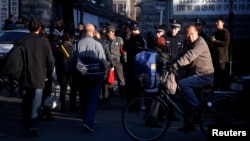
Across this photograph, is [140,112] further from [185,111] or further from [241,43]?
[241,43]

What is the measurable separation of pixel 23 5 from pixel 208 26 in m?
15.4

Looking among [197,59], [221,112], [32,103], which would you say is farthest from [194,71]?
[32,103]

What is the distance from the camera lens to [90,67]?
9898 mm

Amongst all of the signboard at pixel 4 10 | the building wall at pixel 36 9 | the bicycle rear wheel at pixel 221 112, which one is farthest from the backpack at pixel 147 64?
the building wall at pixel 36 9

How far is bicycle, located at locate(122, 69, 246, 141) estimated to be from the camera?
8852 millimetres

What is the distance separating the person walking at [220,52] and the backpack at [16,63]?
4.85 meters

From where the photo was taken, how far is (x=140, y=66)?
A: 10.5 meters

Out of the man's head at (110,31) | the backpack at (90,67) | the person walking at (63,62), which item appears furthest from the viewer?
the man's head at (110,31)

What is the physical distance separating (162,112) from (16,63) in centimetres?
254

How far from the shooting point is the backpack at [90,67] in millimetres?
9875

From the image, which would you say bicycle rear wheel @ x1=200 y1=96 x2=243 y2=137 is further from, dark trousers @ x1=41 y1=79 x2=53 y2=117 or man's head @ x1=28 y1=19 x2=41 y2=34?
dark trousers @ x1=41 y1=79 x2=53 y2=117

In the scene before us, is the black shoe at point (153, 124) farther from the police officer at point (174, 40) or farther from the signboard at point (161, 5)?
the signboard at point (161, 5)

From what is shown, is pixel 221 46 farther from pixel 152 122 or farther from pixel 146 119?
pixel 152 122

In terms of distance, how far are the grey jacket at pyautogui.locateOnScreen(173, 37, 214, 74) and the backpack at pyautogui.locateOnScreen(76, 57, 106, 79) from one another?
1.42 m
